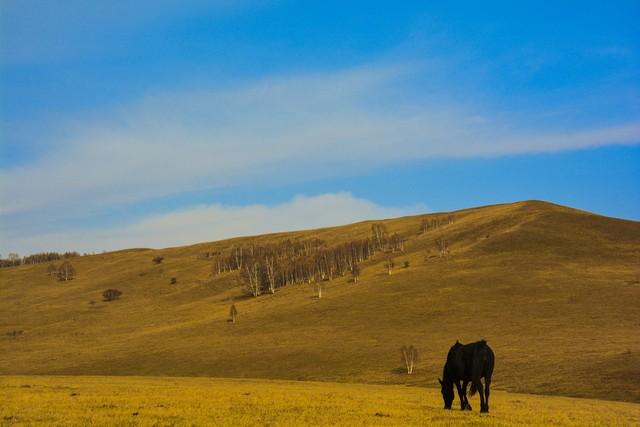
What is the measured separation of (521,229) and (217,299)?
76.5 metres

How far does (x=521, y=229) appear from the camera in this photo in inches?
5866

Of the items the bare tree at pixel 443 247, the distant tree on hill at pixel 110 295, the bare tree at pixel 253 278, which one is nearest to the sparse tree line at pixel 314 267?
the bare tree at pixel 253 278

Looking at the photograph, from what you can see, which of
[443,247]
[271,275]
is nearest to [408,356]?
[443,247]

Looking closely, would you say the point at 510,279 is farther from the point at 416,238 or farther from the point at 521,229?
the point at 416,238

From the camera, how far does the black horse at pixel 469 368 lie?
79.8 feet

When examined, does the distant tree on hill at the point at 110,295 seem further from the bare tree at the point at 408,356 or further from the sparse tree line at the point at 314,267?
the bare tree at the point at 408,356

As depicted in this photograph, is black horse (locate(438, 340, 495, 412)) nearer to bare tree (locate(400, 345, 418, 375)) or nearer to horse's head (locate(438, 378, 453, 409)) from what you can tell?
horse's head (locate(438, 378, 453, 409))

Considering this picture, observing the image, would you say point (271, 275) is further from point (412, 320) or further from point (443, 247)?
point (412, 320)

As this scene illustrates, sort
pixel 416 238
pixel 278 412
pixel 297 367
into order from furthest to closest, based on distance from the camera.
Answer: pixel 416 238
pixel 297 367
pixel 278 412

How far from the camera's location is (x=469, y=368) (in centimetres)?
2477

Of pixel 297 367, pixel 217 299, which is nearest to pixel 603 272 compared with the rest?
pixel 297 367

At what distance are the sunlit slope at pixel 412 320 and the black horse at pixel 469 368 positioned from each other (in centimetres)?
2403

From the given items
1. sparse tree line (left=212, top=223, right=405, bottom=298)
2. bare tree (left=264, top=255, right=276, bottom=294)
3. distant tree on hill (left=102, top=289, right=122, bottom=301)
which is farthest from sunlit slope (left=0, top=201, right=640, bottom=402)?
bare tree (left=264, top=255, right=276, bottom=294)

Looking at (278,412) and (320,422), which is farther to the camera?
(278,412)
